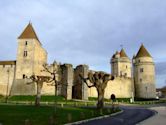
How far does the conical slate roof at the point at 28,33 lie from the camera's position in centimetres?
6531

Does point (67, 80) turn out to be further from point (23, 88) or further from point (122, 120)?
point (122, 120)

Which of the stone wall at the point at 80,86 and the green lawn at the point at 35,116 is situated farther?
the stone wall at the point at 80,86

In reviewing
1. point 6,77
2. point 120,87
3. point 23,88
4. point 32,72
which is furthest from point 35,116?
point 120,87

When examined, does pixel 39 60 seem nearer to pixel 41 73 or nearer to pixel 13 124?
pixel 41 73

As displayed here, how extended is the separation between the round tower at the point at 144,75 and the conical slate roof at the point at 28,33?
3396 centimetres

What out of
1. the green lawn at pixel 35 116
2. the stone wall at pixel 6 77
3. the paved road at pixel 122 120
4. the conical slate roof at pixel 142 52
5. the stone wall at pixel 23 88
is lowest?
the paved road at pixel 122 120

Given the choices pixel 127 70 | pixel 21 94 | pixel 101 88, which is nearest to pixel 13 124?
pixel 101 88

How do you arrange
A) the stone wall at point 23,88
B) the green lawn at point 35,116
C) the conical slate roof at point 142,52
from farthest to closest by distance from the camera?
the conical slate roof at point 142,52 → the stone wall at point 23,88 → the green lawn at point 35,116

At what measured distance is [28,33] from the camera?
6625 centimetres

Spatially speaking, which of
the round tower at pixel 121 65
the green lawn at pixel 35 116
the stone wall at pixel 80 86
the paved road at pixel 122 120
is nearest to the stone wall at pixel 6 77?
the stone wall at pixel 80 86

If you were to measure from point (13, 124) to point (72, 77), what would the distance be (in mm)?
48736

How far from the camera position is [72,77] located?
2576 inches

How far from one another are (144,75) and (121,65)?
9.04m

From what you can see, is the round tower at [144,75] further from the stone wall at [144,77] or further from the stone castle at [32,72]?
the stone castle at [32,72]
